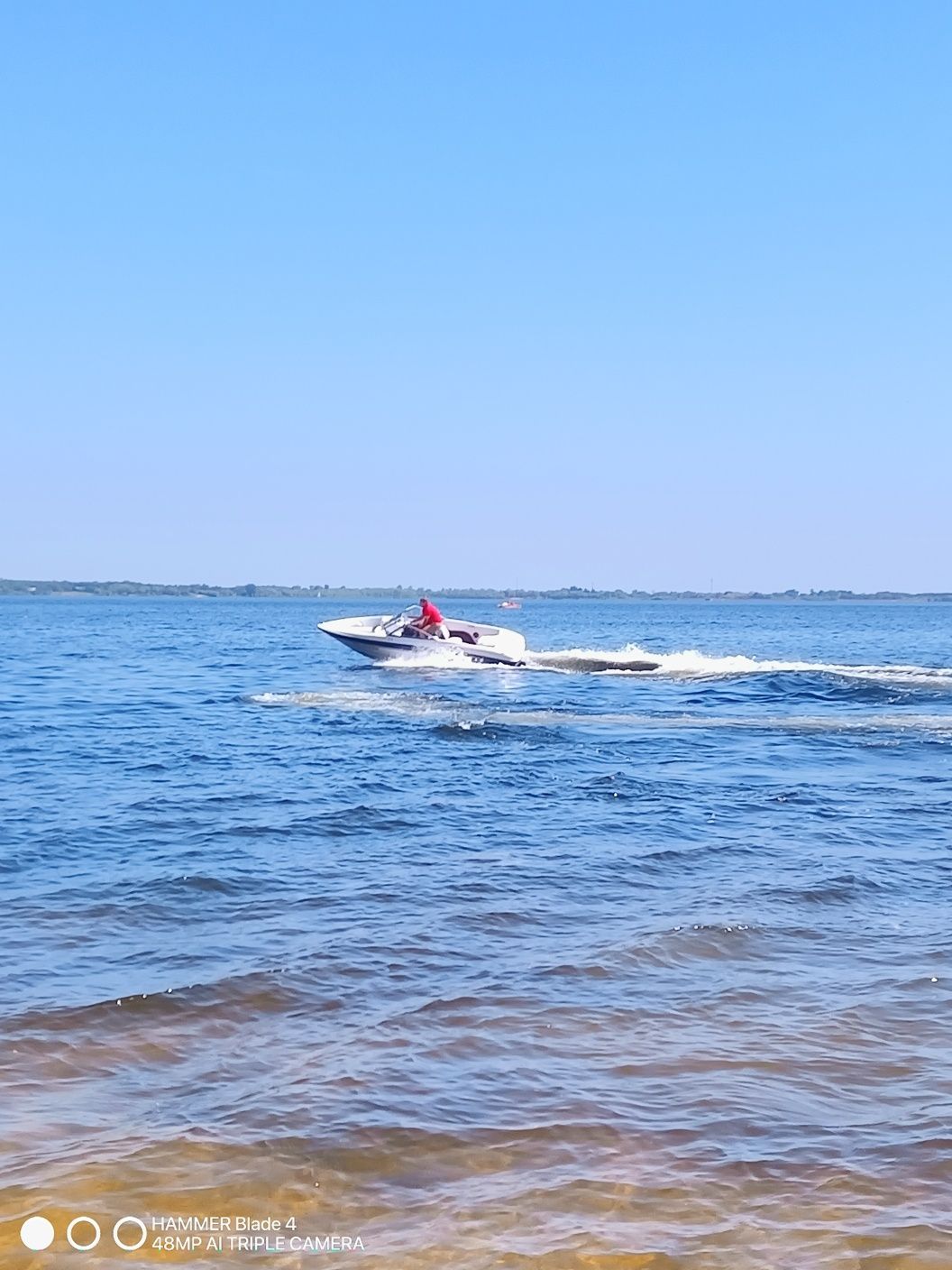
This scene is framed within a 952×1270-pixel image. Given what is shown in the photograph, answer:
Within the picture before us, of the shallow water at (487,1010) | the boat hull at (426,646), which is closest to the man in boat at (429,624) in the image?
the boat hull at (426,646)

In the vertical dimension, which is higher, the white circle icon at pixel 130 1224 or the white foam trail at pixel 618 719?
the white foam trail at pixel 618 719

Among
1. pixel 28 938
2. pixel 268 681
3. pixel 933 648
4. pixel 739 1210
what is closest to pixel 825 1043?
pixel 739 1210

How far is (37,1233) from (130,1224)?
0.33 meters

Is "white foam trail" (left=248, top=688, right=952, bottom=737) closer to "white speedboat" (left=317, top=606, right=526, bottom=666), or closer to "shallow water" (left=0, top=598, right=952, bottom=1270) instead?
"shallow water" (left=0, top=598, right=952, bottom=1270)

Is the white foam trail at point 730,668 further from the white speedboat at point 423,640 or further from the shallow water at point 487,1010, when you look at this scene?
the shallow water at point 487,1010

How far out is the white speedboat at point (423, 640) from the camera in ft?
112

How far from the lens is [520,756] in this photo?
17.6 meters

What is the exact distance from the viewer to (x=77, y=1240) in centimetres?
445

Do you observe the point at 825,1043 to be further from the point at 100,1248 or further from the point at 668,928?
the point at 100,1248

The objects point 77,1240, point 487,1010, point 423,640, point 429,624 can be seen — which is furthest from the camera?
point 429,624

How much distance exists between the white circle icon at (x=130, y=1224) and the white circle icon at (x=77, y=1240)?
0.06m

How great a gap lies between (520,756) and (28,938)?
10090 mm

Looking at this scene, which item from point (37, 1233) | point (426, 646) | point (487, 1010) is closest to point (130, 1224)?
point (37, 1233)

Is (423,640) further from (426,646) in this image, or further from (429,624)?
(429,624)
